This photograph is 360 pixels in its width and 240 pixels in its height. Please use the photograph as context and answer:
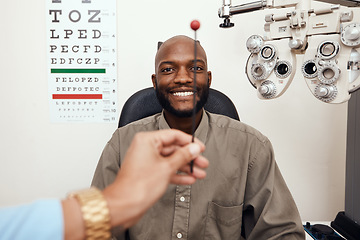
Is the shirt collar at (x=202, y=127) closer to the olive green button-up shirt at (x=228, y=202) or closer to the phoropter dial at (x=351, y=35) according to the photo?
the olive green button-up shirt at (x=228, y=202)

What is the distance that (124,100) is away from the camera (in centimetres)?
146

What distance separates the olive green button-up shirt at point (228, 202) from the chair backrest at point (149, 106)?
5.4 inches

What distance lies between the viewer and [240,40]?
145 cm

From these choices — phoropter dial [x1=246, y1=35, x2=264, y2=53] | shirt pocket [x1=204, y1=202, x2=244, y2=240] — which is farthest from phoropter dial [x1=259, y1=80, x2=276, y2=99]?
shirt pocket [x1=204, y1=202, x2=244, y2=240]

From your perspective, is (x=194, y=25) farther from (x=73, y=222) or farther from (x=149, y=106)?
(x=149, y=106)

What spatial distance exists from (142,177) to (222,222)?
564 millimetres

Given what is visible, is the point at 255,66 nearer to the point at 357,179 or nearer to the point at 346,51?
the point at 346,51

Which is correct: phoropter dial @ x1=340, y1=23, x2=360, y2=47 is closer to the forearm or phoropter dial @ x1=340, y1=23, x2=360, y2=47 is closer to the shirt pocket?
the shirt pocket

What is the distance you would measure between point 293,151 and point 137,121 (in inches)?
35.0

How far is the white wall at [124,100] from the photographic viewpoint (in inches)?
55.8

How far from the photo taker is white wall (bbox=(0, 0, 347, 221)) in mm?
1417

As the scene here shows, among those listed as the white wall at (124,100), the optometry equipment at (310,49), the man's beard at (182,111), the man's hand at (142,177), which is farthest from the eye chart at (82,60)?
the man's hand at (142,177)

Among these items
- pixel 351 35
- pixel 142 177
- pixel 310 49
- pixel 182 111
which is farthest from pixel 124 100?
pixel 142 177

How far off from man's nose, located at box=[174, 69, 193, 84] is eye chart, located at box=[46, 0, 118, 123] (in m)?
0.55
